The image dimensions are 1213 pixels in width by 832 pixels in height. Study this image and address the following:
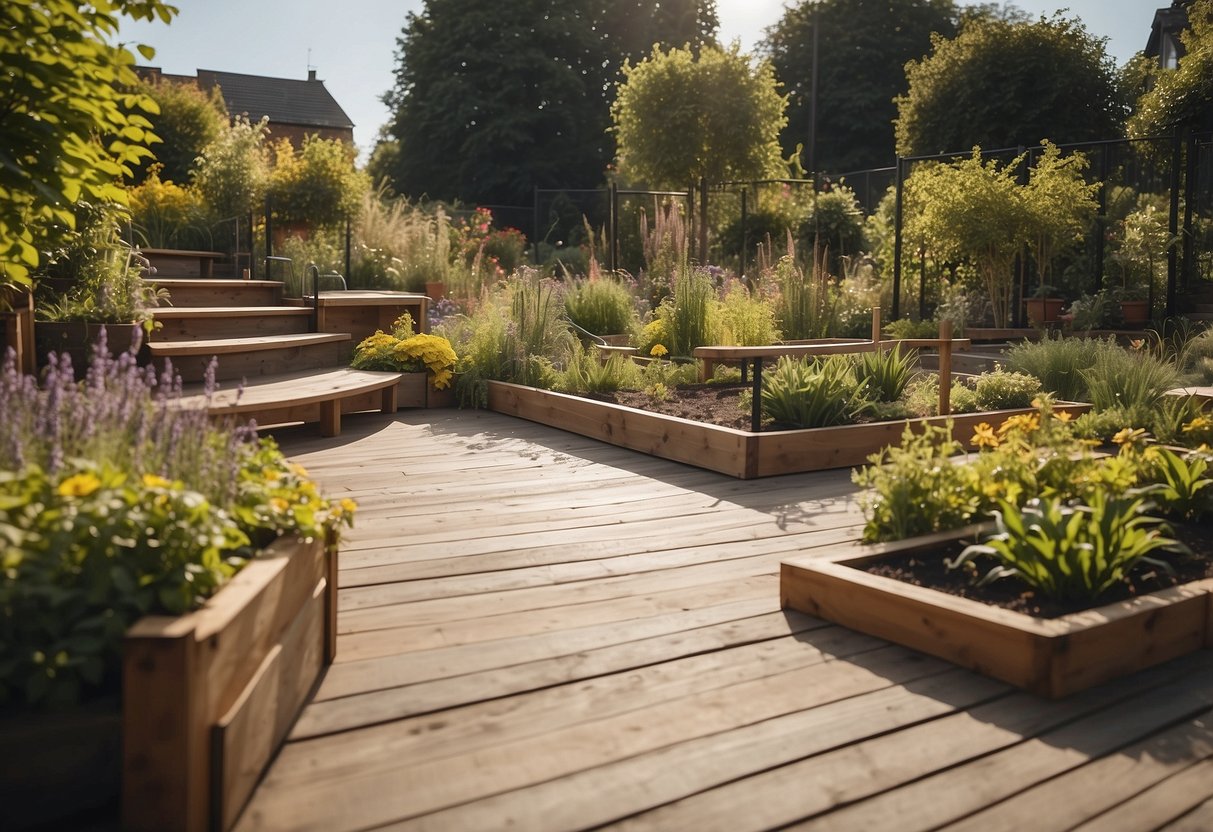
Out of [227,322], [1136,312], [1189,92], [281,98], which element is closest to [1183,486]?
[227,322]

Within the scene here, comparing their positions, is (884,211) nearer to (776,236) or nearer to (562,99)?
(776,236)

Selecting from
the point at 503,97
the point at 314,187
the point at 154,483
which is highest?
the point at 503,97

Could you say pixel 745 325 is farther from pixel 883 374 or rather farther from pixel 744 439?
pixel 744 439

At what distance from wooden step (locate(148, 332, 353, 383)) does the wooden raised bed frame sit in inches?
134

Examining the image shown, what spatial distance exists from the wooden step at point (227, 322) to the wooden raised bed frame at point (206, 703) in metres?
4.11

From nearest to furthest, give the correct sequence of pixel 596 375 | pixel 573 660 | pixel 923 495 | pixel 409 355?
pixel 573 660
pixel 923 495
pixel 596 375
pixel 409 355

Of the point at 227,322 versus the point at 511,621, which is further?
the point at 227,322

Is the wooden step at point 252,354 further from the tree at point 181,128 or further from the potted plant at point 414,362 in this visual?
the tree at point 181,128

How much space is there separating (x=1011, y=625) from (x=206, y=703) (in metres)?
1.73

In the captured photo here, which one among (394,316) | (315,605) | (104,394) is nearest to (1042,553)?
(315,605)

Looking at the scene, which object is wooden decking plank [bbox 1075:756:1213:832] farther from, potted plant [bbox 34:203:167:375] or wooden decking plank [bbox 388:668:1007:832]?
potted plant [bbox 34:203:167:375]

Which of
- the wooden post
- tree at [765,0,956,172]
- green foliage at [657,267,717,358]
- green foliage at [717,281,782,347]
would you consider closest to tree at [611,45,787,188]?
green foliage at [657,267,717,358]

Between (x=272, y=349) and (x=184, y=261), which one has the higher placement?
(x=184, y=261)

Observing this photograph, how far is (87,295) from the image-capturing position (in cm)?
506
